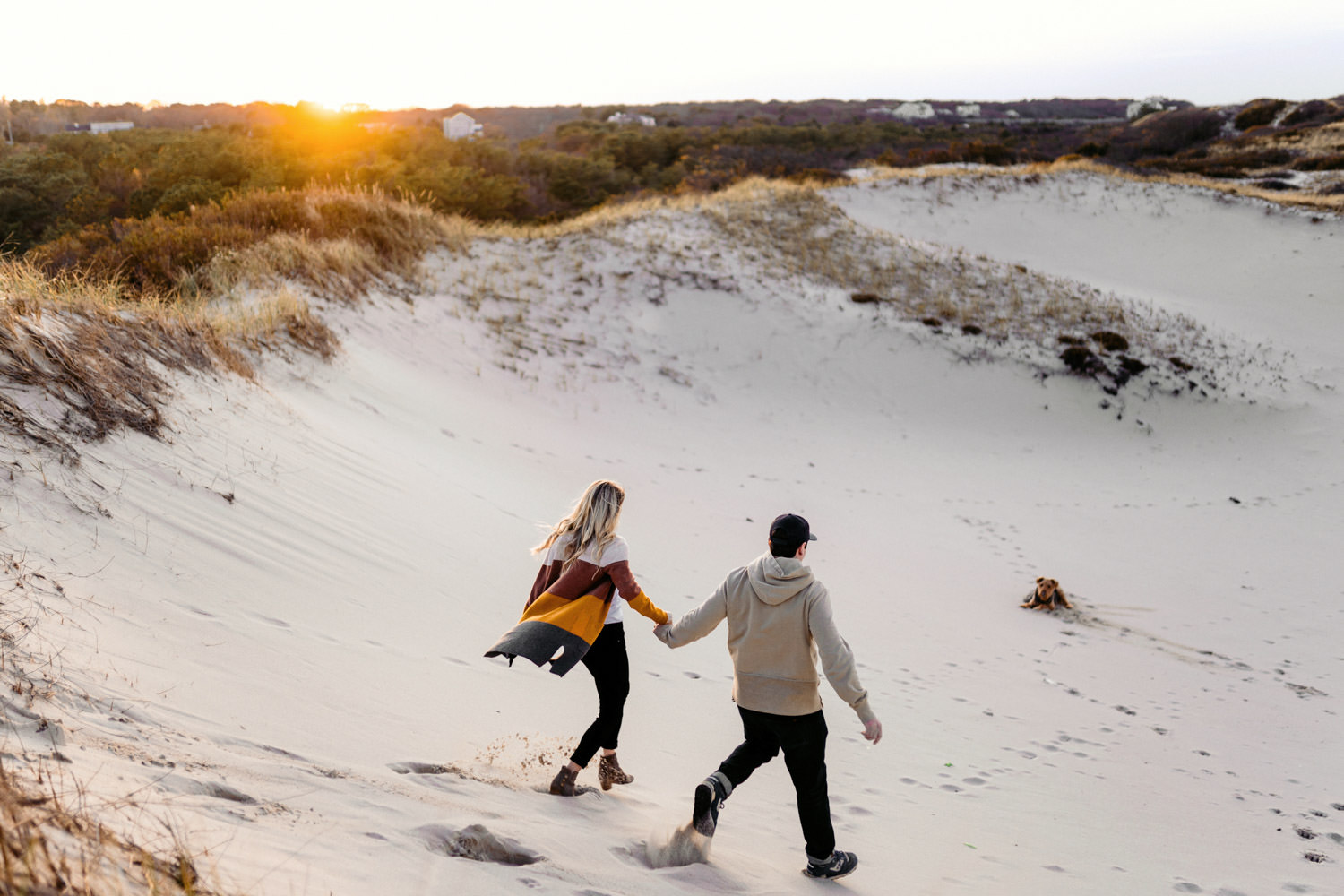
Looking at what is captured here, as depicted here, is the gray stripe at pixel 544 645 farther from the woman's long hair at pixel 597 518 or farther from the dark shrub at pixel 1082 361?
the dark shrub at pixel 1082 361

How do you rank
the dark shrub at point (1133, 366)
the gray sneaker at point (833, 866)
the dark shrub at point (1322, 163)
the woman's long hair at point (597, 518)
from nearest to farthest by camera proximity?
1. the gray sneaker at point (833, 866)
2. the woman's long hair at point (597, 518)
3. the dark shrub at point (1133, 366)
4. the dark shrub at point (1322, 163)

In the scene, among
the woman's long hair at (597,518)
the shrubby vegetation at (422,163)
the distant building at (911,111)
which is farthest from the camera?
the distant building at (911,111)

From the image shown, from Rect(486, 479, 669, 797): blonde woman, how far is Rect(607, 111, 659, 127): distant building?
5558 cm

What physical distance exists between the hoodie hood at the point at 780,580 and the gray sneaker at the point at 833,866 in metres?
1.15

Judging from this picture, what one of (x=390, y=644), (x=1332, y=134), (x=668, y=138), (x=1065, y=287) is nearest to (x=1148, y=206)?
(x=1065, y=287)

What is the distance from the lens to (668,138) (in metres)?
41.8

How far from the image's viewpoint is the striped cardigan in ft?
11.4

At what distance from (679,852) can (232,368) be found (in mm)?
6177

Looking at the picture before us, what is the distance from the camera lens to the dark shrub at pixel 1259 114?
4019 cm

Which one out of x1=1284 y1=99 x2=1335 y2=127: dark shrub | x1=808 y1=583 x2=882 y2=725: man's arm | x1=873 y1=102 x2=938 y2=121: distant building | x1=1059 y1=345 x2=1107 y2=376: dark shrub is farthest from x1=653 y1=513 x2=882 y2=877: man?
x1=873 y1=102 x2=938 y2=121: distant building

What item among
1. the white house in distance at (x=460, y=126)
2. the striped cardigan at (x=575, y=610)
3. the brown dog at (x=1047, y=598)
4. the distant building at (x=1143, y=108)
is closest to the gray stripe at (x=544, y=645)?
the striped cardigan at (x=575, y=610)

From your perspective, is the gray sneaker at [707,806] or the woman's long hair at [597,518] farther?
the woman's long hair at [597,518]

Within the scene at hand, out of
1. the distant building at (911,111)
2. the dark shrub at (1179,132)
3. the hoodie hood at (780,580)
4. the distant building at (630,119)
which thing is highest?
the distant building at (911,111)

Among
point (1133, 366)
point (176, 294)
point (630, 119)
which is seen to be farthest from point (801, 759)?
point (630, 119)
